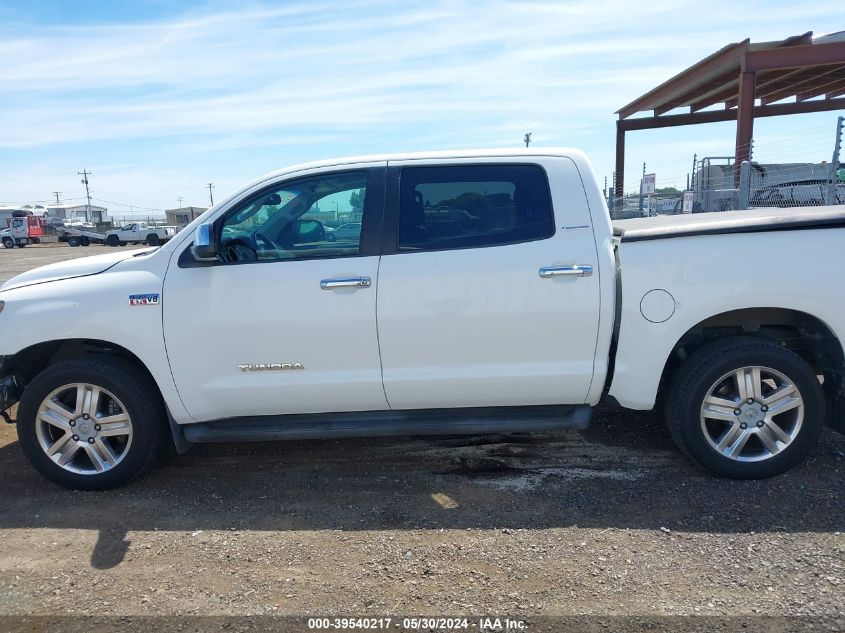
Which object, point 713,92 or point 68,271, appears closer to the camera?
point 68,271

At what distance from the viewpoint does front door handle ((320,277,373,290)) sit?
11.8ft

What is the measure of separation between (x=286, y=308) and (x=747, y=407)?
111 inches

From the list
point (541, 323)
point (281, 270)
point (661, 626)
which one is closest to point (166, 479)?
point (281, 270)

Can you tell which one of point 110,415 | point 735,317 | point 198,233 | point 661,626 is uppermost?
point 198,233

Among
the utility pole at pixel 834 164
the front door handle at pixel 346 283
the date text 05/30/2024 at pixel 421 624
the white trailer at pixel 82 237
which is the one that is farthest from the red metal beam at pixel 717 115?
the white trailer at pixel 82 237

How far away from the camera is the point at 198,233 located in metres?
3.60

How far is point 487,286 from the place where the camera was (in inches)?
141

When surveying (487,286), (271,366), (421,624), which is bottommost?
(421,624)

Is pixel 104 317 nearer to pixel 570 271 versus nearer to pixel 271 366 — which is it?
pixel 271 366

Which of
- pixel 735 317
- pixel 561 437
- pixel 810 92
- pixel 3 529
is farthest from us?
pixel 810 92

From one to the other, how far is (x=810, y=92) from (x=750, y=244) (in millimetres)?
23799

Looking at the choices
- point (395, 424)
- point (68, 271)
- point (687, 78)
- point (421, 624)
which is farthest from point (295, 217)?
point (687, 78)

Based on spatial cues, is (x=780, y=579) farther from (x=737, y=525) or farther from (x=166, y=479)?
(x=166, y=479)

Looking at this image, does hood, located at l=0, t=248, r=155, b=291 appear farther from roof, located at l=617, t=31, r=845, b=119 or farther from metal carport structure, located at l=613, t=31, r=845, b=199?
roof, located at l=617, t=31, r=845, b=119
